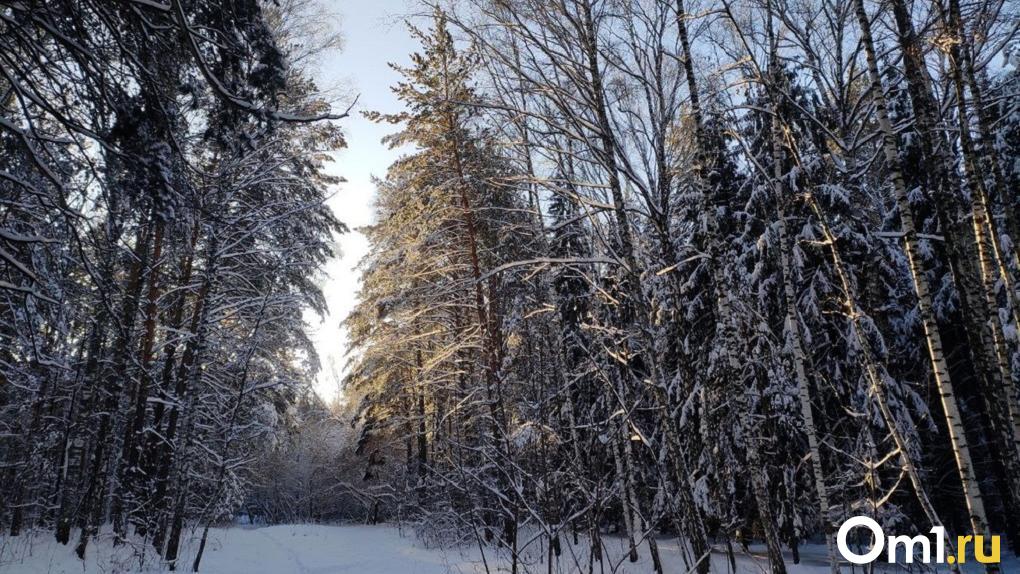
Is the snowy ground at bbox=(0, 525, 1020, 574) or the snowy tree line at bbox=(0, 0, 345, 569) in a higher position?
the snowy tree line at bbox=(0, 0, 345, 569)

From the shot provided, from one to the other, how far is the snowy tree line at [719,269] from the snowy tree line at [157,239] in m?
2.76

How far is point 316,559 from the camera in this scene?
41.9ft

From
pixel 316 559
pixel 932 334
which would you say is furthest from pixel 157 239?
pixel 932 334

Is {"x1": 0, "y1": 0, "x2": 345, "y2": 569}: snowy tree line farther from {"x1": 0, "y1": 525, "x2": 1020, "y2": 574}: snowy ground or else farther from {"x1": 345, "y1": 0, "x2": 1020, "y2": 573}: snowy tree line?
{"x1": 345, "y1": 0, "x2": 1020, "y2": 573}: snowy tree line

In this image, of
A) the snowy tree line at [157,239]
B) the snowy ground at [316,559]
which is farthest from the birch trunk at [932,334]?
the snowy tree line at [157,239]

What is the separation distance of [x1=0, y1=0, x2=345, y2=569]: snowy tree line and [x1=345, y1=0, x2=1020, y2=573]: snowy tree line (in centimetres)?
276

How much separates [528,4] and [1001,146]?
12539mm

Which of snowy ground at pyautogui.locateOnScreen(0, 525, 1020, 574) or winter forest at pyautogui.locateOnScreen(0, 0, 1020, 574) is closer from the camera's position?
winter forest at pyautogui.locateOnScreen(0, 0, 1020, 574)

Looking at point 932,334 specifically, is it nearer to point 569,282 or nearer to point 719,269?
point 719,269

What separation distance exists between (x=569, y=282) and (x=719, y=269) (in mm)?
8227

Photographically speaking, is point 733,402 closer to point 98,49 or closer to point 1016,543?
point 98,49

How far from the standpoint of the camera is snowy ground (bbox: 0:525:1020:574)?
925cm

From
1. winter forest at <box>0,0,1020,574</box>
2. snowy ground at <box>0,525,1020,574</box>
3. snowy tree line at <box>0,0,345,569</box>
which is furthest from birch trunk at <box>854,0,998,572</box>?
snowy tree line at <box>0,0,345,569</box>

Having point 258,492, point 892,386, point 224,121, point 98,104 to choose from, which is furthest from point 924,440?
point 258,492
